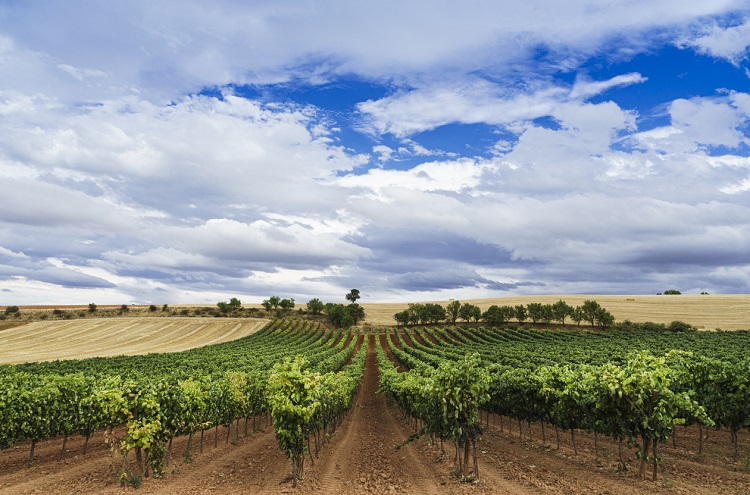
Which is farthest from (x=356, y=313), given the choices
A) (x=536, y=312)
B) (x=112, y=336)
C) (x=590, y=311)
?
(x=590, y=311)

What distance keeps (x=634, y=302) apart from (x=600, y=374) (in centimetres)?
15678

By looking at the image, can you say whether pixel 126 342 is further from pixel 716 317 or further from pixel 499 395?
pixel 716 317

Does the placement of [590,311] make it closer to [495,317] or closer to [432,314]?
[495,317]

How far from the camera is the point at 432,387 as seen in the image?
1648cm

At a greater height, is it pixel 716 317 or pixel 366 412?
pixel 716 317

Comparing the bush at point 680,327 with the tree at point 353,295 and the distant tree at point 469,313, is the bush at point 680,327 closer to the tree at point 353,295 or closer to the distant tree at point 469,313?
the distant tree at point 469,313

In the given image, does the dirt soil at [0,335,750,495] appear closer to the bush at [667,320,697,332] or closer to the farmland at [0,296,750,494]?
the farmland at [0,296,750,494]

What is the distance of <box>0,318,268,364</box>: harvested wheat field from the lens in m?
89.9

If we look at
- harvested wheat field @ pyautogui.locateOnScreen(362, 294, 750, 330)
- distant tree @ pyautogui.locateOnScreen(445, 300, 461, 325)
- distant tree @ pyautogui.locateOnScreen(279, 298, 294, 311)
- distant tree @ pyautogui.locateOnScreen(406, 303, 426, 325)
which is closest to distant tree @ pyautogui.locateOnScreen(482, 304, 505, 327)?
distant tree @ pyautogui.locateOnScreen(445, 300, 461, 325)

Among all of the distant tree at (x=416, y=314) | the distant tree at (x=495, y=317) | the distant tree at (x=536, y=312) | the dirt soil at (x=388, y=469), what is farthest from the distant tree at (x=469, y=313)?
the dirt soil at (x=388, y=469)

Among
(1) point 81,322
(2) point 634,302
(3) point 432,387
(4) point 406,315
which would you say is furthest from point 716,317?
(1) point 81,322

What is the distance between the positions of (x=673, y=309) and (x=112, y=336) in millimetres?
164399

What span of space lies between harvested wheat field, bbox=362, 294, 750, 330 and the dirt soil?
11153 cm

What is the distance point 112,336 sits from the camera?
361 ft
